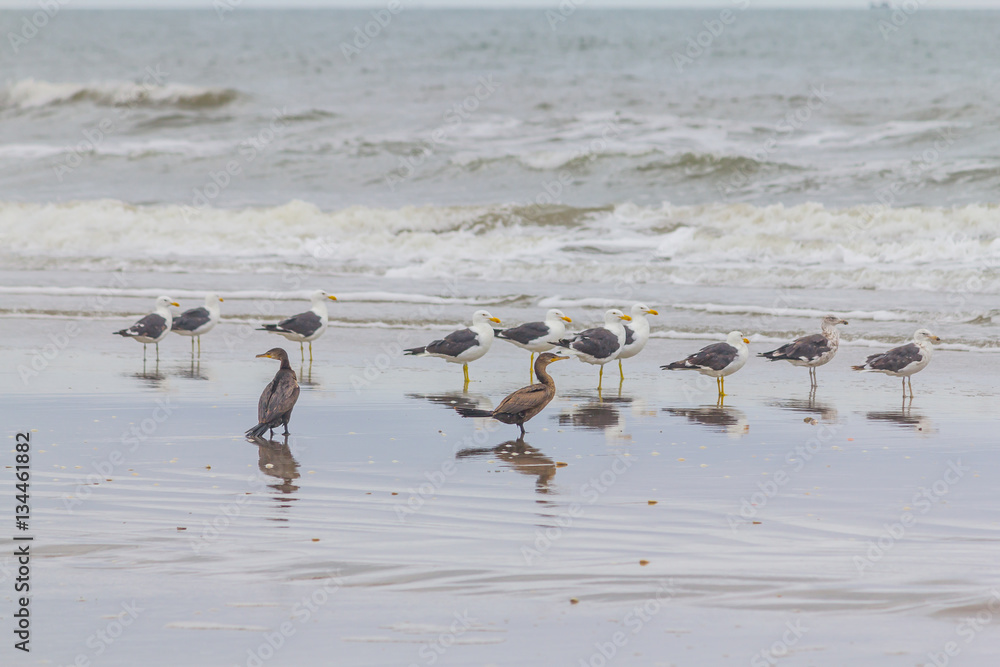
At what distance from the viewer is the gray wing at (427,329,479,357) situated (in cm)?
1278

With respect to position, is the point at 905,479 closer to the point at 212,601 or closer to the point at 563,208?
the point at 212,601

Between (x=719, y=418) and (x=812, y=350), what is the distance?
7.81 feet

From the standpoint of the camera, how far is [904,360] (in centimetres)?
1175

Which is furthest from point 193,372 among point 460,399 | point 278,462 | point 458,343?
point 278,462

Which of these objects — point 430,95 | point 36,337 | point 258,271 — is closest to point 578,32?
point 430,95

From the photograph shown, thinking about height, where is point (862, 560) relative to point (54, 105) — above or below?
below

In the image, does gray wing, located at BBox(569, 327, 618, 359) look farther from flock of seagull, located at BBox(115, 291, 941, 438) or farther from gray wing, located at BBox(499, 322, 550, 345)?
gray wing, located at BBox(499, 322, 550, 345)

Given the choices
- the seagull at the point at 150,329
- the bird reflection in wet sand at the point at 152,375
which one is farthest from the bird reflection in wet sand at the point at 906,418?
the seagull at the point at 150,329

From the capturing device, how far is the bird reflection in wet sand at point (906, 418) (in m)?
10.0

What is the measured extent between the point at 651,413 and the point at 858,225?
517 inches

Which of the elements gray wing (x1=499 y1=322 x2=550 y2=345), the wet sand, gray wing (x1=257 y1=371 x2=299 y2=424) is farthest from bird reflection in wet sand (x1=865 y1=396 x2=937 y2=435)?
gray wing (x1=257 y1=371 x2=299 y2=424)

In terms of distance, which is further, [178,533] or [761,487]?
[761,487]

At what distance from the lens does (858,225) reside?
882 inches

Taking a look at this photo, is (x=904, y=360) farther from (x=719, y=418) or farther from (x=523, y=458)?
(x=523, y=458)
